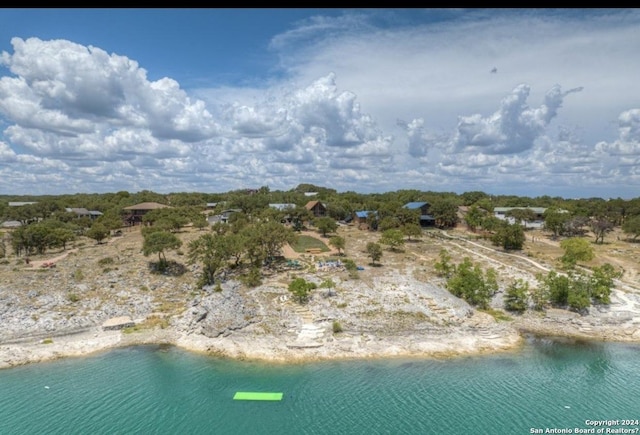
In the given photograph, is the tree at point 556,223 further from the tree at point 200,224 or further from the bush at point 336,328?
the tree at point 200,224

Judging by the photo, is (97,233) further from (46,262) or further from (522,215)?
(522,215)

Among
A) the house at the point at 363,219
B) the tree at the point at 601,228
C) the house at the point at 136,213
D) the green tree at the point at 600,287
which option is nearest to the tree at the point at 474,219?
the tree at the point at 601,228

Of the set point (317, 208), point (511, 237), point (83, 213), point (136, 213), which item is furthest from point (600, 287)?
point (83, 213)

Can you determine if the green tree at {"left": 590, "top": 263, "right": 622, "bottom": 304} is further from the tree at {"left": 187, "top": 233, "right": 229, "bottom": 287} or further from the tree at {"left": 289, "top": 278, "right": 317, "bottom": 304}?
the tree at {"left": 187, "top": 233, "right": 229, "bottom": 287}

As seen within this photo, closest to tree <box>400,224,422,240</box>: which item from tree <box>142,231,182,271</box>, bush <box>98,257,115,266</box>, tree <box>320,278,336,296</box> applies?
tree <box>320,278,336,296</box>

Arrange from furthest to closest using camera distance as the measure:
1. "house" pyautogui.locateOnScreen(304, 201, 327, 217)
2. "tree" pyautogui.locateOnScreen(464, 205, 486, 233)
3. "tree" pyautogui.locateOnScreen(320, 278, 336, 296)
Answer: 1. "house" pyautogui.locateOnScreen(304, 201, 327, 217)
2. "tree" pyautogui.locateOnScreen(464, 205, 486, 233)
3. "tree" pyautogui.locateOnScreen(320, 278, 336, 296)
